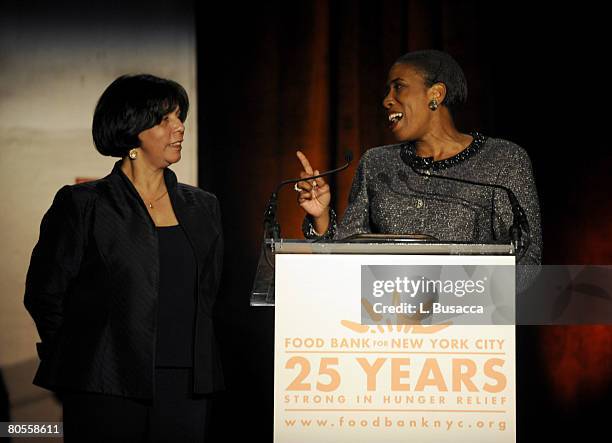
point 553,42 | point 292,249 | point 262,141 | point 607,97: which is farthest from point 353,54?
point 292,249

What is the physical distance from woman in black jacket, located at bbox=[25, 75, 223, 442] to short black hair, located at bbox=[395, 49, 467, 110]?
2.30 ft

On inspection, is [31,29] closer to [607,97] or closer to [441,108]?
[441,108]

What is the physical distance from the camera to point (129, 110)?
2.41 meters

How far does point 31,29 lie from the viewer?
11.2 ft

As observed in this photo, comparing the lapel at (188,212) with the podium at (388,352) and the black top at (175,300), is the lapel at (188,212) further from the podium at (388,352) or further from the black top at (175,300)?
the podium at (388,352)

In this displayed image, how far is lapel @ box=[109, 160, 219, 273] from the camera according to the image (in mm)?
2340

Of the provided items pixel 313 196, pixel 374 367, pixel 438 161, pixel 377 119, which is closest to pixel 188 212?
pixel 313 196

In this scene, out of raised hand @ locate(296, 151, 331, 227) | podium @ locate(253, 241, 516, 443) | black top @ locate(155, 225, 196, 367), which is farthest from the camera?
black top @ locate(155, 225, 196, 367)

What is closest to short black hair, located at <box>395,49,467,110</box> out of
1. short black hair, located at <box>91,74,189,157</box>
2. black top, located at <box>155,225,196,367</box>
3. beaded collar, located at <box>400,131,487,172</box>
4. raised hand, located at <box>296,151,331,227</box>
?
beaded collar, located at <box>400,131,487,172</box>

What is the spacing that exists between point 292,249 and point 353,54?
172cm

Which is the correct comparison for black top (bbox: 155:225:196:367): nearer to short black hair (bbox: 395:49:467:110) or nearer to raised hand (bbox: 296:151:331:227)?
raised hand (bbox: 296:151:331:227)

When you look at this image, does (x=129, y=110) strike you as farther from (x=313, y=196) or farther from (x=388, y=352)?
(x=388, y=352)

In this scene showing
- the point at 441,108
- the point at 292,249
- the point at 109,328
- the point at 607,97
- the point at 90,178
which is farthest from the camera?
the point at 90,178

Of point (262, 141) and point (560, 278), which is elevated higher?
point (262, 141)
